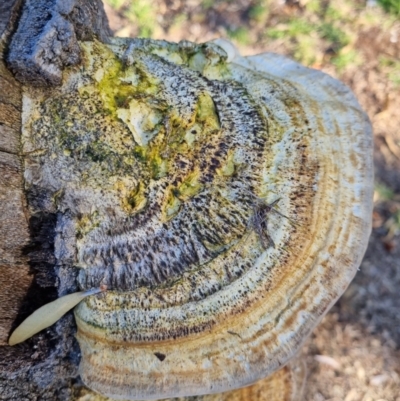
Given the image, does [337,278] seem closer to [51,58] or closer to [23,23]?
[51,58]

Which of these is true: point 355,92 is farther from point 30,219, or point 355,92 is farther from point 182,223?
point 30,219

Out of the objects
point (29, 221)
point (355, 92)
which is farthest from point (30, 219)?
point (355, 92)

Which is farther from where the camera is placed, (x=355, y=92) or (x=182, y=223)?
(x=355, y=92)

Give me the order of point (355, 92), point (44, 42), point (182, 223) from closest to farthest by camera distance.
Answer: point (44, 42) < point (182, 223) < point (355, 92)

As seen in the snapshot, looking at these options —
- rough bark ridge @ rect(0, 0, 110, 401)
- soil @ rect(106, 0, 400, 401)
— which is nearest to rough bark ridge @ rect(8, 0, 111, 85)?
rough bark ridge @ rect(0, 0, 110, 401)

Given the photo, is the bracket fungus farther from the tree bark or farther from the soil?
the soil

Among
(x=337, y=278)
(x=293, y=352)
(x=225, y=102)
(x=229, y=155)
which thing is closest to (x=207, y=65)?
(x=225, y=102)
